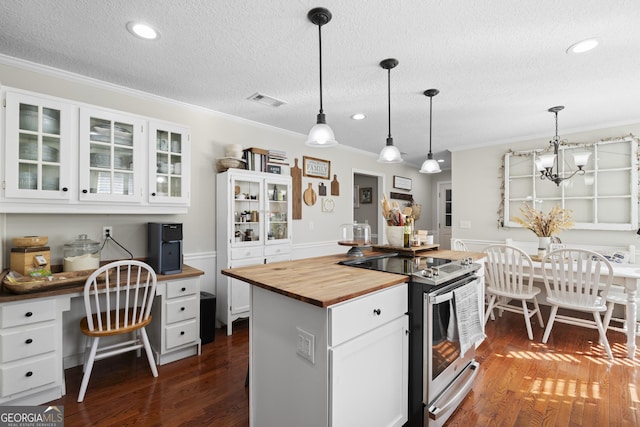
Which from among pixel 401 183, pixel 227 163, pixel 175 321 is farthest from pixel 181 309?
pixel 401 183

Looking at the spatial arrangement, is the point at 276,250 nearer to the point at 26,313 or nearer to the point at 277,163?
the point at 277,163

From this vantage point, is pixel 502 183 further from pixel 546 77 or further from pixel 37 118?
pixel 37 118

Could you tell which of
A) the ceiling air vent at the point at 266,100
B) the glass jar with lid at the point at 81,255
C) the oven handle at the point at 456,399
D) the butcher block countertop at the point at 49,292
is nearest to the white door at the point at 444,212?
the oven handle at the point at 456,399

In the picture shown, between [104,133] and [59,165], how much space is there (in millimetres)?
399

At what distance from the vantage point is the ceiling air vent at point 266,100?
2.86 m

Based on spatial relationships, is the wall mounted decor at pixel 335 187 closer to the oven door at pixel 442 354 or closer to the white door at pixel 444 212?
the oven door at pixel 442 354

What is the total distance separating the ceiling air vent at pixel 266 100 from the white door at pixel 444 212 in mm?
5189

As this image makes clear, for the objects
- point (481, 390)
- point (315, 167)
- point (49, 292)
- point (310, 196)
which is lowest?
point (481, 390)

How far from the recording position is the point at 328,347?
1265 millimetres

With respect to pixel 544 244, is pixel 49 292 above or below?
below

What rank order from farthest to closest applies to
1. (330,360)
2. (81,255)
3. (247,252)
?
(247,252)
(81,255)
(330,360)

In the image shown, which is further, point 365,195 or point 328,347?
point 365,195

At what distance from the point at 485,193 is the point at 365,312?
13.6 feet

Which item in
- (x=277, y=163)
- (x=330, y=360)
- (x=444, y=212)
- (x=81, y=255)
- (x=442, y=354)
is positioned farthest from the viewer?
(x=444, y=212)
